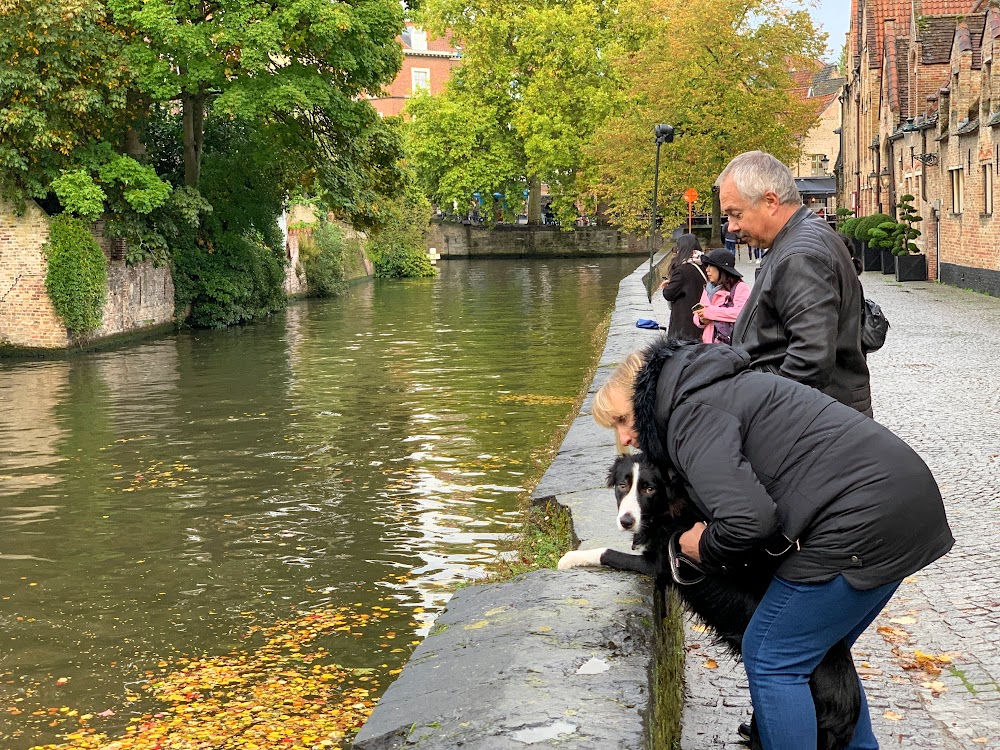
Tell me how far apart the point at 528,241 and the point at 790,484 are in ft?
219

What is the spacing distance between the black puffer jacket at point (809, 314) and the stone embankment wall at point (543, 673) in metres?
0.98

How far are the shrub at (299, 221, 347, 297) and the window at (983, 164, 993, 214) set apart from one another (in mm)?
18531

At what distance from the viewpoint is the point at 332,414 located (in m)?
16.1

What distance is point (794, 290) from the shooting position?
4715 millimetres

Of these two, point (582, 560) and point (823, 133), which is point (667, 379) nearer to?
point (582, 560)

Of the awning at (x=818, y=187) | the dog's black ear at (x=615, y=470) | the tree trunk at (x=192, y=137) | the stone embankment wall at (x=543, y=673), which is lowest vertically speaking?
the stone embankment wall at (x=543, y=673)

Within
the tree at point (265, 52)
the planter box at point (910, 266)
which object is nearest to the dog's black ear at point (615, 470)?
the tree at point (265, 52)

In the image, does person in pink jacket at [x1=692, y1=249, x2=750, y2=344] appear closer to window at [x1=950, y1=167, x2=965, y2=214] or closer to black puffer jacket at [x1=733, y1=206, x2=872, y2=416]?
black puffer jacket at [x1=733, y1=206, x2=872, y2=416]

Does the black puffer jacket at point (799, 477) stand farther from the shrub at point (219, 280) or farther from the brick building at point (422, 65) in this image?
the brick building at point (422, 65)

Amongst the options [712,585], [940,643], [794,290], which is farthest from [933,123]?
[712,585]

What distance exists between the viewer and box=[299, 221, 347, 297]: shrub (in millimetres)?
38403

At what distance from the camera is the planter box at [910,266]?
32.4 m

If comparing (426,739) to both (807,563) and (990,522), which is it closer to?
(807,563)

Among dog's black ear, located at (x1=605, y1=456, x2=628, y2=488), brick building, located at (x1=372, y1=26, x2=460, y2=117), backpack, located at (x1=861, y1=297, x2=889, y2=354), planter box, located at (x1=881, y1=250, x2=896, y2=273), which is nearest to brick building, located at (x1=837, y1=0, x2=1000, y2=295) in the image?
planter box, located at (x1=881, y1=250, x2=896, y2=273)
